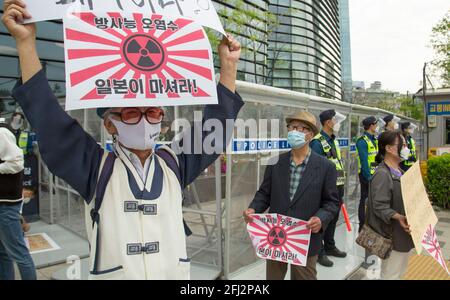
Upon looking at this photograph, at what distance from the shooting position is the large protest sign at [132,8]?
138 cm

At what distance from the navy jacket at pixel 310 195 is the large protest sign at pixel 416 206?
56 cm

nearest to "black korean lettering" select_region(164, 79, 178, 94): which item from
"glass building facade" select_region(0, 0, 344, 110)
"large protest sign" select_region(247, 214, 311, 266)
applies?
"large protest sign" select_region(247, 214, 311, 266)

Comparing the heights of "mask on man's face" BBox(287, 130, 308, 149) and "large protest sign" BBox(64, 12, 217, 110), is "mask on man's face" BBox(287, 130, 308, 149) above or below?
below

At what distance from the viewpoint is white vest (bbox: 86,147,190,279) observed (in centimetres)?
152

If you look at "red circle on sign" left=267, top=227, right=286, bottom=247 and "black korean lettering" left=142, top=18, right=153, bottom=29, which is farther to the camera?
"red circle on sign" left=267, top=227, right=286, bottom=247

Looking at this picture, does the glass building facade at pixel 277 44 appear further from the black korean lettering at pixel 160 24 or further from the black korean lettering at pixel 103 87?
the black korean lettering at pixel 103 87

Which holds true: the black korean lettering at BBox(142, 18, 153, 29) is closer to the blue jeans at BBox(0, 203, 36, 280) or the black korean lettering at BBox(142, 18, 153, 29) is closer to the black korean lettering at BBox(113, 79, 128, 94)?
the black korean lettering at BBox(113, 79, 128, 94)

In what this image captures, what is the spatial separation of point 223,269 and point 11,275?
2263 millimetres

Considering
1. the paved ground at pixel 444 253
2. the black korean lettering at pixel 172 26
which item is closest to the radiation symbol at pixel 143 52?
the black korean lettering at pixel 172 26

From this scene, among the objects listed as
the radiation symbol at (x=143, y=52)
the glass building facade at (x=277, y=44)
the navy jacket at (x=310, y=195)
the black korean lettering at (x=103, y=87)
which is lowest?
the navy jacket at (x=310, y=195)

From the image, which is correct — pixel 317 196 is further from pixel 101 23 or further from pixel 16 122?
pixel 16 122

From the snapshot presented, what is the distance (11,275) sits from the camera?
3.60 meters

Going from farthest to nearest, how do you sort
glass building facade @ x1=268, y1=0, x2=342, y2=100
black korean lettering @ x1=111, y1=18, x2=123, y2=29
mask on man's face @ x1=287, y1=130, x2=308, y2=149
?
glass building facade @ x1=268, y1=0, x2=342, y2=100
mask on man's face @ x1=287, y1=130, x2=308, y2=149
black korean lettering @ x1=111, y1=18, x2=123, y2=29

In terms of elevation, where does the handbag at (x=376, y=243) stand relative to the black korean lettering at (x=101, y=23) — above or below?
below
